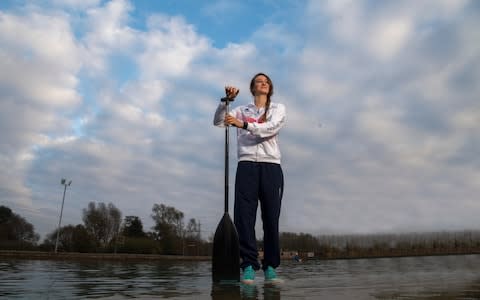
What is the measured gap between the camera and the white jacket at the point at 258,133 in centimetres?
391

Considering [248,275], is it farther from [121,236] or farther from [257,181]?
[121,236]

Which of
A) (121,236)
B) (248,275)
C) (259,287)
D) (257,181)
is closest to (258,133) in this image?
(257,181)

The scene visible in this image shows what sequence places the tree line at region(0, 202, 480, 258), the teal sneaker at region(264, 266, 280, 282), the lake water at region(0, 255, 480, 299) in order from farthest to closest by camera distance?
the tree line at region(0, 202, 480, 258) → the teal sneaker at region(264, 266, 280, 282) → the lake water at region(0, 255, 480, 299)

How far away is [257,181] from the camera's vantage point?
3883mm

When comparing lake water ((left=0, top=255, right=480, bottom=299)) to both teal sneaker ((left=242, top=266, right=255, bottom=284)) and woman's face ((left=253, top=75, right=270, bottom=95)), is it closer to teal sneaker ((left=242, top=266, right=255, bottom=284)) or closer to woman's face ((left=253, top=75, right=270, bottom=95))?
teal sneaker ((left=242, top=266, right=255, bottom=284))

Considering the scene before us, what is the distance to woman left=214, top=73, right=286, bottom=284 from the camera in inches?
147

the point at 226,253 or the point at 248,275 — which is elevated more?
the point at 226,253

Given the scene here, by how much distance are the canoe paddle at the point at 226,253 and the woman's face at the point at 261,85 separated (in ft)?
4.90

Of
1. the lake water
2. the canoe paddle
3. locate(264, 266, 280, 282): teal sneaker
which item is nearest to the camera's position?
the lake water

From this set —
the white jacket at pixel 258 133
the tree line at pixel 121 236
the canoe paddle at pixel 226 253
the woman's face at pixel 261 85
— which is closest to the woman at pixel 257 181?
the white jacket at pixel 258 133

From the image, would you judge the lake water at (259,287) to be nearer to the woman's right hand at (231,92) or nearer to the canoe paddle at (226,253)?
the canoe paddle at (226,253)

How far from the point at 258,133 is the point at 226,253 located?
1.24 metres

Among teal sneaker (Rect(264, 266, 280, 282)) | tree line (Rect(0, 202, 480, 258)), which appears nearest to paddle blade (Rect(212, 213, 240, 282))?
teal sneaker (Rect(264, 266, 280, 282))

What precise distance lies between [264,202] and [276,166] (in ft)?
1.35
